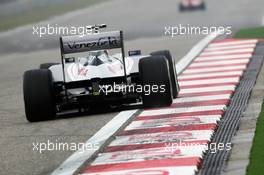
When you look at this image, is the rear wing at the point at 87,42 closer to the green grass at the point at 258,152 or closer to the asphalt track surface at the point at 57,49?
the asphalt track surface at the point at 57,49

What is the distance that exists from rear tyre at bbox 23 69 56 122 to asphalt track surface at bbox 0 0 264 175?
154mm

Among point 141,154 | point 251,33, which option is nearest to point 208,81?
point 141,154

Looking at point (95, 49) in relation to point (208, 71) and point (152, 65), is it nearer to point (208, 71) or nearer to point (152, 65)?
point (152, 65)

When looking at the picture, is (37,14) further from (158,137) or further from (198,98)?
(158,137)

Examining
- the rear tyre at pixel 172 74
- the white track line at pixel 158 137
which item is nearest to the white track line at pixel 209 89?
the rear tyre at pixel 172 74

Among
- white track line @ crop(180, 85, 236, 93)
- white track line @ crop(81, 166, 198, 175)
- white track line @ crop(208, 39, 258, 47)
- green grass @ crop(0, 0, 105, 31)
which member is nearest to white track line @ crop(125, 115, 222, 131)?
white track line @ crop(81, 166, 198, 175)

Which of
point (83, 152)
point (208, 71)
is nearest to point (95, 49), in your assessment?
point (83, 152)

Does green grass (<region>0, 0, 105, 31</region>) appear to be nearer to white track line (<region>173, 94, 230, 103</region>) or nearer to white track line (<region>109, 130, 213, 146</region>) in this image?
white track line (<region>173, 94, 230, 103</region>)

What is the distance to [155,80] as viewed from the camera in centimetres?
1355

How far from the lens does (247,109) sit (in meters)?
13.1

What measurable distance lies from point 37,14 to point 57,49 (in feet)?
68.4

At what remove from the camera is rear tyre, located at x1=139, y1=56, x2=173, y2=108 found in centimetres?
1356

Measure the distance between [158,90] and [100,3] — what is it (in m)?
51.0

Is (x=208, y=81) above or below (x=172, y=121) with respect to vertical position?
below
